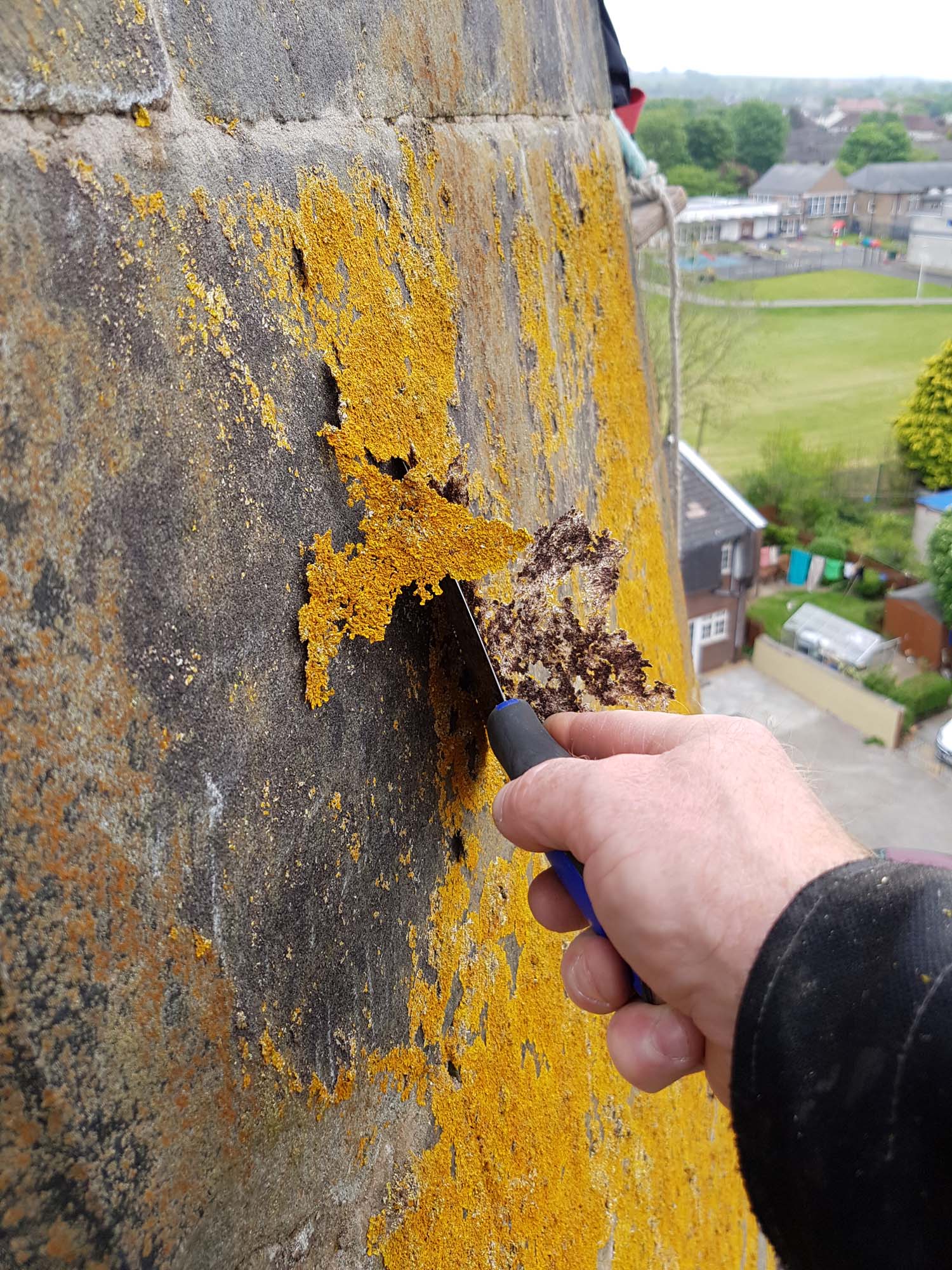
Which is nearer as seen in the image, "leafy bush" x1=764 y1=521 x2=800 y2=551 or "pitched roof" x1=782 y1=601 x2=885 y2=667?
"pitched roof" x1=782 y1=601 x2=885 y2=667

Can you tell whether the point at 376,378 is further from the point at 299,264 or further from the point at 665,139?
the point at 665,139

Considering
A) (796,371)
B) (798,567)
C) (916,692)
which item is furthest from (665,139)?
(916,692)

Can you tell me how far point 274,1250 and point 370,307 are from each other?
118cm

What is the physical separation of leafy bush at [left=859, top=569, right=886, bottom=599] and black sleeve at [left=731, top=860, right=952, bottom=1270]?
18.4 metres

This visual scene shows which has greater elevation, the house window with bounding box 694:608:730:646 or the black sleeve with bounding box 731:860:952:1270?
the black sleeve with bounding box 731:860:952:1270

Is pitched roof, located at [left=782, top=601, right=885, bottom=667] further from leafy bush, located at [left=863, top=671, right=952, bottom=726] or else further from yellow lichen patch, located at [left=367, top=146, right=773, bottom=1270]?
yellow lichen patch, located at [left=367, top=146, right=773, bottom=1270]

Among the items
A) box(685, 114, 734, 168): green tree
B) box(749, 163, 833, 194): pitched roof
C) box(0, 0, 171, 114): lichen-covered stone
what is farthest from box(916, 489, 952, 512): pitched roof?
box(685, 114, 734, 168): green tree

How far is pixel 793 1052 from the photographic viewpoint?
0.94 meters

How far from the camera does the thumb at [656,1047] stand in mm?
1164

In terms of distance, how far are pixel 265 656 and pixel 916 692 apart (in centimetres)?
1556

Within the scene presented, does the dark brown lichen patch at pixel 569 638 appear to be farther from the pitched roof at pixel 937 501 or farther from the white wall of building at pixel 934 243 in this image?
the white wall of building at pixel 934 243

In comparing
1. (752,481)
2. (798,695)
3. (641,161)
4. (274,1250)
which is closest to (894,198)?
(752,481)

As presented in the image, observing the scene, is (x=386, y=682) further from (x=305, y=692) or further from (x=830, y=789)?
(x=830, y=789)

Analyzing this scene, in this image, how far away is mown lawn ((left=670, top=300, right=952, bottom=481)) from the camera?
2310cm
